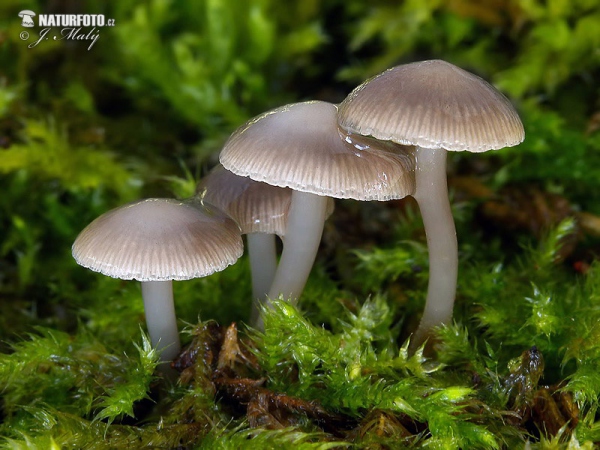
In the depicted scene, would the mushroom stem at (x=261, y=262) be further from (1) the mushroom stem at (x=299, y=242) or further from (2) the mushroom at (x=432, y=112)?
(2) the mushroom at (x=432, y=112)

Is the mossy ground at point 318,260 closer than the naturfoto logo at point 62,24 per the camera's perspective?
Yes

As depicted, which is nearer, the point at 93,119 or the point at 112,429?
the point at 112,429

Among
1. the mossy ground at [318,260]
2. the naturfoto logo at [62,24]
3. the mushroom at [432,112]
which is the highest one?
the naturfoto logo at [62,24]

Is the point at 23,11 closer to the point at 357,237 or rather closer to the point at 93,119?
the point at 93,119

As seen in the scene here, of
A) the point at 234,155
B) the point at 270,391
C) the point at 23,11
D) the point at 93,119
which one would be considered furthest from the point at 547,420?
the point at 23,11

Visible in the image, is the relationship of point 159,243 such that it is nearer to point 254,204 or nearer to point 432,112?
point 254,204

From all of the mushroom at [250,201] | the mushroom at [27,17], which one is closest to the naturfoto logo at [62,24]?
the mushroom at [27,17]
